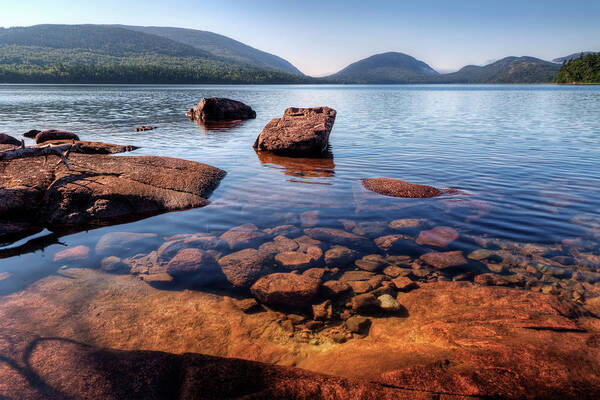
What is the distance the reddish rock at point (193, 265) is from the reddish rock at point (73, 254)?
1.51 metres

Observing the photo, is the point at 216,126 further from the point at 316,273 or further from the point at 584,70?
the point at 584,70

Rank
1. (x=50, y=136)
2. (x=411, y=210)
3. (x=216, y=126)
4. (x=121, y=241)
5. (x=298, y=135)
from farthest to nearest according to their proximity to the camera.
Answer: (x=216, y=126) → (x=50, y=136) → (x=298, y=135) → (x=411, y=210) → (x=121, y=241)

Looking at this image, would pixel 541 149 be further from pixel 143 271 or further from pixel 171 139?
pixel 171 139

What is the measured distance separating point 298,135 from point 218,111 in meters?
16.4

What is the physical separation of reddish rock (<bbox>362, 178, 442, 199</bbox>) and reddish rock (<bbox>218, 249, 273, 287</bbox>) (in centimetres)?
405

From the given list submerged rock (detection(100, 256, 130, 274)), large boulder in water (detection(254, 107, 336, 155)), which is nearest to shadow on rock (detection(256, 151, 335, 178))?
large boulder in water (detection(254, 107, 336, 155))

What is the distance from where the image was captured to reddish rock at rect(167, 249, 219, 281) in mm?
4504

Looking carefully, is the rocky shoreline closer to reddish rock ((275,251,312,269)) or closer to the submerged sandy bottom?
the submerged sandy bottom

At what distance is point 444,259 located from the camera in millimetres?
4836

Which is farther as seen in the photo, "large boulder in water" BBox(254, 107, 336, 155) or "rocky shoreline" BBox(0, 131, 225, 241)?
"large boulder in water" BBox(254, 107, 336, 155)

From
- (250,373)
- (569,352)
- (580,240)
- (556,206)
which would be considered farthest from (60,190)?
(556,206)

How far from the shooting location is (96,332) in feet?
11.1

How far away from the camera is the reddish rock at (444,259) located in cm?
472

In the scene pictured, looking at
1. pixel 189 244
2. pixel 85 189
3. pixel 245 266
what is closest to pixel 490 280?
pixel 245 266
